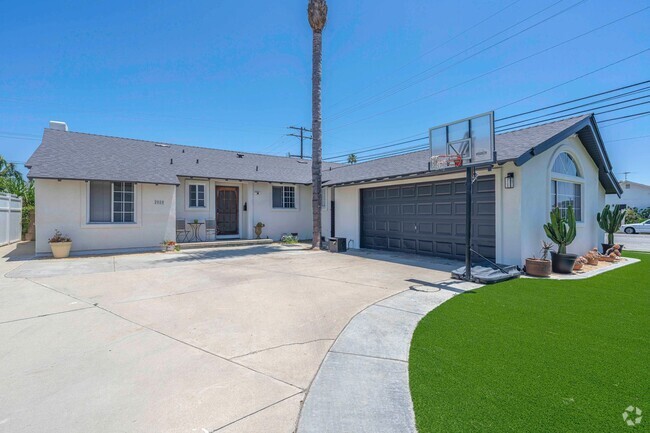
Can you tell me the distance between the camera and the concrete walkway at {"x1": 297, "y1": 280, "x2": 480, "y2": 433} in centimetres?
235

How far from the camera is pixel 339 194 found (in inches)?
621

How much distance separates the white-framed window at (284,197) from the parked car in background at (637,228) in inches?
1216

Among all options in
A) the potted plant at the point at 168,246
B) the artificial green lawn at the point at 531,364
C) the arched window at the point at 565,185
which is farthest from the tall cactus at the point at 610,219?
the potted plant at the point at 168,246

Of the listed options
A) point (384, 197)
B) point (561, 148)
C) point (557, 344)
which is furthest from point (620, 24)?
point (557, 344)

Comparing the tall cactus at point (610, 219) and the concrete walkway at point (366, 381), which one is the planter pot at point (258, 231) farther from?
the tall cactus at point (610, 219)

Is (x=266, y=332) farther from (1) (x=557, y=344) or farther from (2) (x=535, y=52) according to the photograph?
(2) (x=535, y=52)

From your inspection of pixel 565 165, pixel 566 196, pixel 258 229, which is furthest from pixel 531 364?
pixel 258 229

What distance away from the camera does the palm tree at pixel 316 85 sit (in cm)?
1388

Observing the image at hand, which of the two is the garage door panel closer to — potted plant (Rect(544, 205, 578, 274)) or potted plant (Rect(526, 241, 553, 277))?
potted plant (Rect(544, 205, 578, 274))

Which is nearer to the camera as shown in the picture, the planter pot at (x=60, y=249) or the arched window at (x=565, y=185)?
the arched window at (x=565, y=185)

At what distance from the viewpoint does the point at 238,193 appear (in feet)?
55.2

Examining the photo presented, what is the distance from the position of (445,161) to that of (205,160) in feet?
42.7

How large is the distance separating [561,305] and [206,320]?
6056mm

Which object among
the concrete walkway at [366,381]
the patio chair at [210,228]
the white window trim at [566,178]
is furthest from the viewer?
the patio chair at [210,228]
